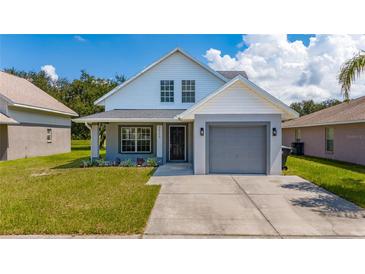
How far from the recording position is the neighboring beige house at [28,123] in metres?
17.8

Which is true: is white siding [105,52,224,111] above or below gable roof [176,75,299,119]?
above

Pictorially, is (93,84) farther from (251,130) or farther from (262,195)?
(262,195)

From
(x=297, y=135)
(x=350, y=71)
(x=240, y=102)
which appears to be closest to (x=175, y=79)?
(x=240, y=102)

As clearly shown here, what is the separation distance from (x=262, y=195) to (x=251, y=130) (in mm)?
4395

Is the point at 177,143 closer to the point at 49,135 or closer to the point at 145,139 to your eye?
the point at 145,139

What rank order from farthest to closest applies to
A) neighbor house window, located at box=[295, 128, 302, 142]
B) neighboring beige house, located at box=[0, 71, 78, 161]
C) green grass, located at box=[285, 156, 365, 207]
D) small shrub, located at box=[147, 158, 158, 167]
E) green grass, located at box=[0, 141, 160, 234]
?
neighbor house window, located at box=[295, 128, 302, 142] → neighboring beige house, located at box=[0, 71, 78, 161] → small shrub, located at box=[147, 158, 158, 167] → green grass, located at box=[285, 156, 365, 207] → green grass, located at box=[0, 141, 160, 234]

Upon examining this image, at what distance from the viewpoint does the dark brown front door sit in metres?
15.9

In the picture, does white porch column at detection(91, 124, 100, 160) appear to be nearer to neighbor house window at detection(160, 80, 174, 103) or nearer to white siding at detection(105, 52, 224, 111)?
white siding at detection(105, 52, 224, 111)

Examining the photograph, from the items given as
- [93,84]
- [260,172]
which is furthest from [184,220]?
[93,84]

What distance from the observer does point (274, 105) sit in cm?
1172

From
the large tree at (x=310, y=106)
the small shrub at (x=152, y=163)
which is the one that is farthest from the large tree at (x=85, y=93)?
the large tree at (x=310, y=106)

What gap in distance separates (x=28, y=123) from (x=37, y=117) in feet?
4.10

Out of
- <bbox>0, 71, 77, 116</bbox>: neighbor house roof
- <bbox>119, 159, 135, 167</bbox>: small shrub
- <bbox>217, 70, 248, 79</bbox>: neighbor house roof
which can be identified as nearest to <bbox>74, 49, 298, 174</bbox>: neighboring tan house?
<bbox>217, 70, 248, 79</bbox>: neighbor house roof

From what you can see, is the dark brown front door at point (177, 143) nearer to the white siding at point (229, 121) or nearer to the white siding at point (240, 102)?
the white siding at point (229, 121)
